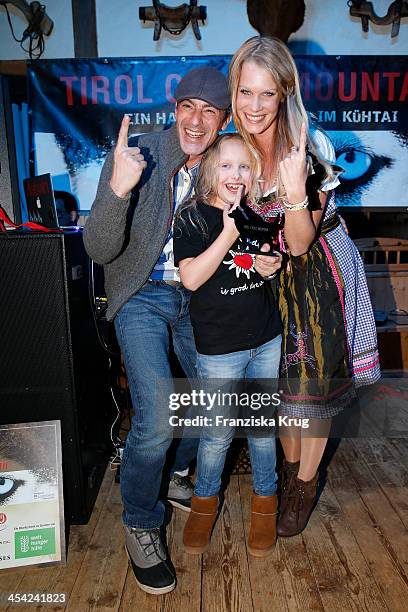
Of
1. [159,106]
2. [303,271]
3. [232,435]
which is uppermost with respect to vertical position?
[159,106]

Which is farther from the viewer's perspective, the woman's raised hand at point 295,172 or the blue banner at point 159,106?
the blue banner at point 159,106

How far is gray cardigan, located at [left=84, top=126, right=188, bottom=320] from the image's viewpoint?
1724 mm

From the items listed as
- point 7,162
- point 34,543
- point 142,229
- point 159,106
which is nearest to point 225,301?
point 142,229

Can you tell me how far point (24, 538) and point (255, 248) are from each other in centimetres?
134

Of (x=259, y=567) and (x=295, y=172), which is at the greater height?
(x=295, y=172)

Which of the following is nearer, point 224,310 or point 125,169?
point 125,169

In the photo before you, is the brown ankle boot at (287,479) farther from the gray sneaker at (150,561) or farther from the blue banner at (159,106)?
the blue banner at (159,106)

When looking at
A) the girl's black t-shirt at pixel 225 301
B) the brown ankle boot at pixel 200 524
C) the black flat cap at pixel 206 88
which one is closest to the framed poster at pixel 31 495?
the brown ankle boot at pixel 200 524

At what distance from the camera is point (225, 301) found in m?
1.79

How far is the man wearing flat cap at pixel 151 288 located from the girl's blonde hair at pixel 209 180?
2.4 inches

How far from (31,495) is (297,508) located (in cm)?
105

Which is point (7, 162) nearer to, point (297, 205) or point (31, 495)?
point (31, 495)

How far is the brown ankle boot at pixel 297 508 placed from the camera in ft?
6.70

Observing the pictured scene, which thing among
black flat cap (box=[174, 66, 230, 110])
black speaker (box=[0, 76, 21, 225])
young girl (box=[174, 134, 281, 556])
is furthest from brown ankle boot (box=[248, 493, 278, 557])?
black speaker (box=[0, 76, 21, 225])
